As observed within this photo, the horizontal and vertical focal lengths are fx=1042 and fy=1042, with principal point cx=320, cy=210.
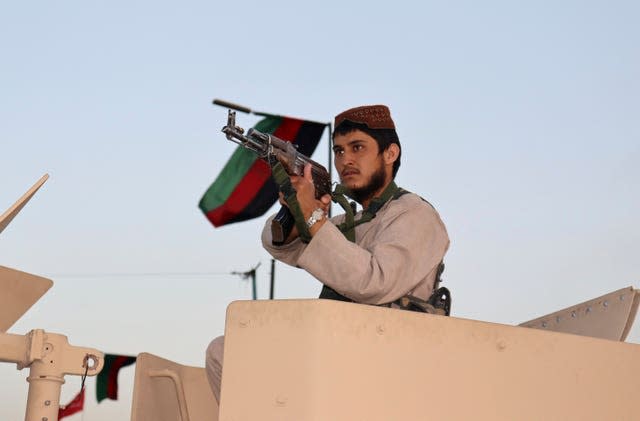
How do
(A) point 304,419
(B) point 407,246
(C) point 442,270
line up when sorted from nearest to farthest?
(A) point 304,419 < (B) point 407,246 < (C) point 442,270

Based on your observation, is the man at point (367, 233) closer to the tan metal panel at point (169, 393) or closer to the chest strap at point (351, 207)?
the chest strap at point (351, 207)

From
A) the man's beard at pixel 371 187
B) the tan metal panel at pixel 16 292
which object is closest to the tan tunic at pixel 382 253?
the man's beard at pixel 371 187

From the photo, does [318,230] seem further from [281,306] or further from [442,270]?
[442,270]

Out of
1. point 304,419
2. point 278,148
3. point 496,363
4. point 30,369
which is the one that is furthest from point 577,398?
point 30,369

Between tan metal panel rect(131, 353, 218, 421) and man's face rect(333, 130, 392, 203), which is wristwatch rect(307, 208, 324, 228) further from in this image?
tan metal panel rect(131, 353, 218, 421)

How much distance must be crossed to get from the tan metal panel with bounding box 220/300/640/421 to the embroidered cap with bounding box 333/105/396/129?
157 centimetres

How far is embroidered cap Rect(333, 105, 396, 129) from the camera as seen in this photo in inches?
203

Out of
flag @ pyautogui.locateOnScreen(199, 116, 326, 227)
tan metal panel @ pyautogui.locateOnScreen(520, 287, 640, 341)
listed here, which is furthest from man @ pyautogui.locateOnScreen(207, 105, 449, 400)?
flag @ pyautogui.locateOnScreen(199, 116, 326, 227)

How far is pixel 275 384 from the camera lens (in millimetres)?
3570

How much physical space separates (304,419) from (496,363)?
2.71 ft

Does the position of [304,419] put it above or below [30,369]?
below

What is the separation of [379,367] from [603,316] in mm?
1636

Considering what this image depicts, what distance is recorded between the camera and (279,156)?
4.73 meters

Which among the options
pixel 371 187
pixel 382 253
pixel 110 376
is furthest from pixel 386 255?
pixel 110 376
